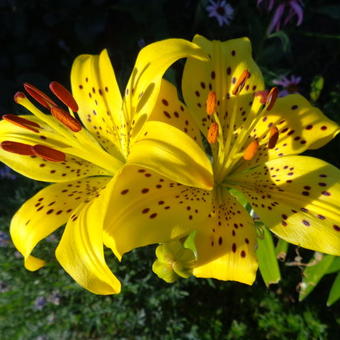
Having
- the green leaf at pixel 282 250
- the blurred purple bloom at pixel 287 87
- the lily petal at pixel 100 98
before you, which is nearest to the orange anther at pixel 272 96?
the lily petal at pixel 100 98

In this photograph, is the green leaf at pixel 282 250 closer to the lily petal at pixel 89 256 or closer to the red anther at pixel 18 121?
the lily petal at pixel 89 256

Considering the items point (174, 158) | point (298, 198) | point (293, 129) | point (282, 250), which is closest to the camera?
point (174, 158)

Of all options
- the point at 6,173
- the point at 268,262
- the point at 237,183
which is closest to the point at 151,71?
the point at 237,183

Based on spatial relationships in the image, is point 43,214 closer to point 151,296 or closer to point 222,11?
point 151,296

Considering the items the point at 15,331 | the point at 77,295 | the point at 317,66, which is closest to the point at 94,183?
the point at 77,295

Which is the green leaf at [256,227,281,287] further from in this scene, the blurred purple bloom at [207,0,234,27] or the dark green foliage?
the blurred purple bloom at [207,0,234,27]

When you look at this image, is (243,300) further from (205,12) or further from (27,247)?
(205,12)
